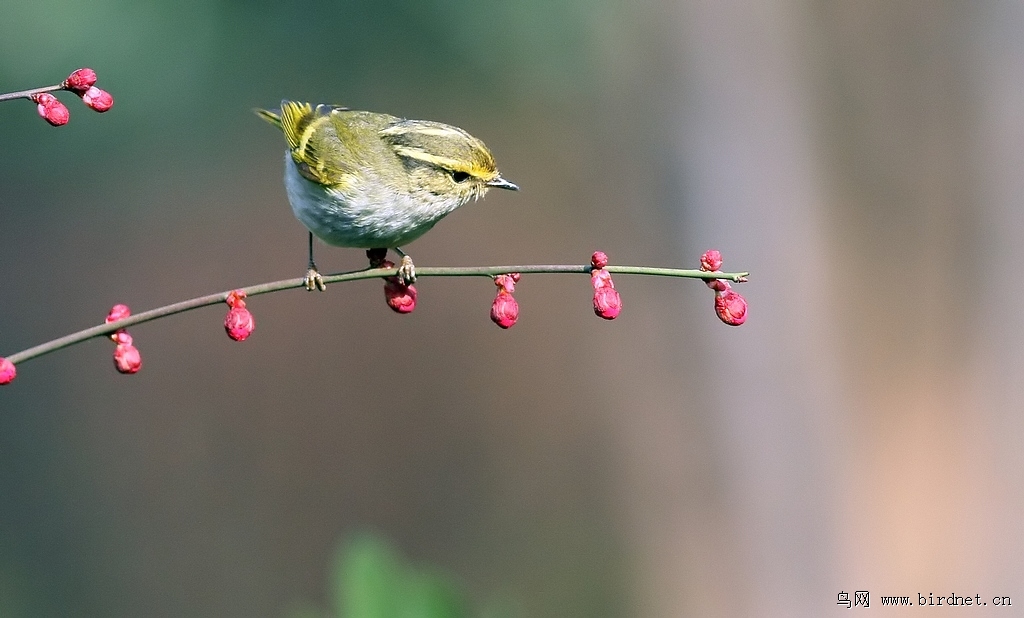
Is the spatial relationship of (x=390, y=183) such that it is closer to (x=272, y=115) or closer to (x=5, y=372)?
(x=272, y=115)

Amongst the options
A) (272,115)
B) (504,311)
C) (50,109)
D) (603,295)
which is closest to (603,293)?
(603,295)

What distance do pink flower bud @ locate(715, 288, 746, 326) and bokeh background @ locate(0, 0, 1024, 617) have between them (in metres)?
2.72

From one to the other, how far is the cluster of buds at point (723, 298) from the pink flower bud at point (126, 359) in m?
1.18

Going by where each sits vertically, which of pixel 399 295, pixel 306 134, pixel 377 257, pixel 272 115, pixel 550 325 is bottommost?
pixel 550 325

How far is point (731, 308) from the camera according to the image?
2168 millimetres

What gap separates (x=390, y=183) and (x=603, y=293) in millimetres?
1003

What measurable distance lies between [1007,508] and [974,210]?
179 centimetres

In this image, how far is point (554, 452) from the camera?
8875 millimetres

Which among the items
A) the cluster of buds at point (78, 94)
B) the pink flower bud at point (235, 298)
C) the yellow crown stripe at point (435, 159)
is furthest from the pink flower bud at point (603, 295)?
the cluster of buds at point (78, 94)

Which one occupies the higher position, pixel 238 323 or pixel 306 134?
pixel 306 134

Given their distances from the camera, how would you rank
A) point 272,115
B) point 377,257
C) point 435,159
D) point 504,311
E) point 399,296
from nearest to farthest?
point 504,311, point 399,296, point 435,159, point 377,257, point 272,115

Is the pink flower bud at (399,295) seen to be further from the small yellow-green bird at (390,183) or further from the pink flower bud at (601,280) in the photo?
the pink flower bud at (601,280)

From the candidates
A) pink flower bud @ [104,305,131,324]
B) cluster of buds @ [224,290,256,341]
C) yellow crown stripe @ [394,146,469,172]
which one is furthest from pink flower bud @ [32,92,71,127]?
yellow crown stripe @ [394,146,469,172]

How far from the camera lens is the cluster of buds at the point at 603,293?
216cm
